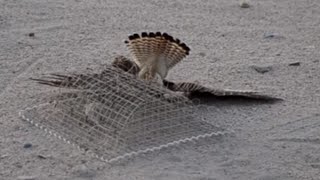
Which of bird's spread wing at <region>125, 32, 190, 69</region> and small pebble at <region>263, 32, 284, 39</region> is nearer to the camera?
bird's spread wing at <region>125, 32, 190, 69</region>

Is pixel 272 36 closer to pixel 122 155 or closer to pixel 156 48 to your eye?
pixel 156 48

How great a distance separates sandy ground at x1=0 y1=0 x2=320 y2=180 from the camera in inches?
125

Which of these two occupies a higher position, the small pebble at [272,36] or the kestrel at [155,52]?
the small pebble at [272,36]

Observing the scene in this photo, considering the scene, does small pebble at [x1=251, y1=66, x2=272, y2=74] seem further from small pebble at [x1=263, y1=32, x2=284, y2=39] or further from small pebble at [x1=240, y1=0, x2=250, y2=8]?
small pebble at [x1=240, y1=0, x2=250, y2=8]

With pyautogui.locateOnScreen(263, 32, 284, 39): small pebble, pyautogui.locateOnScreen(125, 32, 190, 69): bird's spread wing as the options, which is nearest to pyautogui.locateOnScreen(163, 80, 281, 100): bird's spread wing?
pyautogui.locateOnScreen(125, 32, 190, 69): bird's spread wing

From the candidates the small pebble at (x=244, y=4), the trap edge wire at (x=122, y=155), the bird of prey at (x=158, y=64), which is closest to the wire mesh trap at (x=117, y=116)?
the trap edge wire at (x=122, y=155)

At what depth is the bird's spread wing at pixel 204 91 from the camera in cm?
380

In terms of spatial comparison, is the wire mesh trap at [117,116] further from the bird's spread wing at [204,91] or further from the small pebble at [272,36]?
the small pebble at [272,36]

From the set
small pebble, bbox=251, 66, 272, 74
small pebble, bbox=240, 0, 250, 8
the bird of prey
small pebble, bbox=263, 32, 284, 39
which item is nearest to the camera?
the bird of prey

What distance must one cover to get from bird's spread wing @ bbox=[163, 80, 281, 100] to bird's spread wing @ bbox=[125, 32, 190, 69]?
0.10 m

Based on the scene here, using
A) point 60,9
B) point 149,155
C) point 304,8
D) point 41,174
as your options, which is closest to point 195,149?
point 149,155

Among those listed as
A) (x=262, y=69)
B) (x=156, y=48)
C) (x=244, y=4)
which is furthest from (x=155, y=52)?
(x=244, y=4)

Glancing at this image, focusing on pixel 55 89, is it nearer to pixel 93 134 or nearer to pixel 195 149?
pixel 93 134

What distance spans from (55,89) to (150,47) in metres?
0.50
